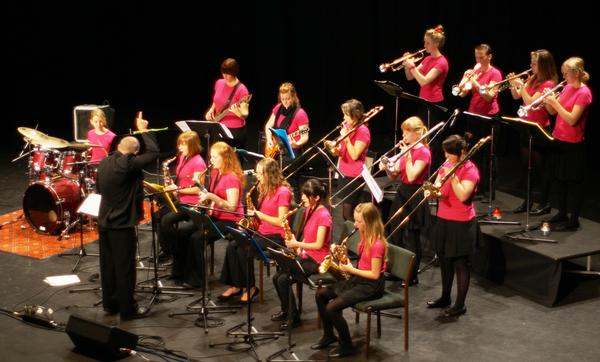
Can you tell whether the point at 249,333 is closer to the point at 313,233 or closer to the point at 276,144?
the point at 313,233

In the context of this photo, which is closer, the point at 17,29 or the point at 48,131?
the point at 48,131

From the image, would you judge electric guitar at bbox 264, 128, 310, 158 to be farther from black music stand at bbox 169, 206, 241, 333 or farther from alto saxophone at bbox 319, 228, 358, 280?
alto saxophone at bbox 319, 228, 358, 280

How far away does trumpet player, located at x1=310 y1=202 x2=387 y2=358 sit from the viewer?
662cm

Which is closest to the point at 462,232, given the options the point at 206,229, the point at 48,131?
the point at 206,229

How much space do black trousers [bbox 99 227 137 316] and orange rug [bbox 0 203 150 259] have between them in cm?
190

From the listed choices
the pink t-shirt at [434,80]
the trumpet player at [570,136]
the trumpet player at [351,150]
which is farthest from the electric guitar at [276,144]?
the trumpet player at [570,136]

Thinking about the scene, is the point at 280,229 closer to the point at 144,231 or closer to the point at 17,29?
the point at 144,231

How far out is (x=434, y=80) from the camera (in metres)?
9.45

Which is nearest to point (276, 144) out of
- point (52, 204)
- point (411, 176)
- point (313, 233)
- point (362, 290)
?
point (411, 176)

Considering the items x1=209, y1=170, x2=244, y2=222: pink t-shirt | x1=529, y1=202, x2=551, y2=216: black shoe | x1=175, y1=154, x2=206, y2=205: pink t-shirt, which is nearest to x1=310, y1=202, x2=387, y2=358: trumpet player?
x1=209, y1=170, x2=244, y2=222: pink t-shirt

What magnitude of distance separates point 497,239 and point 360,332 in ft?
6.04

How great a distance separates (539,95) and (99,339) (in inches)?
192

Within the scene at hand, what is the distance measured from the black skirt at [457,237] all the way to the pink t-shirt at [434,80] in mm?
2447

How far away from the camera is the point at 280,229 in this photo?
767cm
